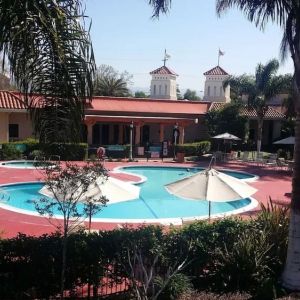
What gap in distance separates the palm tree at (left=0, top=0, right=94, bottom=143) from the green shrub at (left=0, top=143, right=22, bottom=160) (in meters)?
23.2

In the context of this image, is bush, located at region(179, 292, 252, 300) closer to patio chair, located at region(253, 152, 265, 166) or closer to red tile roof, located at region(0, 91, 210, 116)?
patio chair, located at region(253, 152, 265, 166)

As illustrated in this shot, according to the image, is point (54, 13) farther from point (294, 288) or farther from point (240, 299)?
point (294, 288)

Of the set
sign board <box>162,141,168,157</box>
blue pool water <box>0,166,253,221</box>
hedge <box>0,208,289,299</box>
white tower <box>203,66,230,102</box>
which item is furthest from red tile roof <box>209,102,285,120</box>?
hedge <box>0,208,289,299</box>

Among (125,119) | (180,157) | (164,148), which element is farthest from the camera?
(125,119)

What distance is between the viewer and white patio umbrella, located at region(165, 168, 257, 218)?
12.4 m

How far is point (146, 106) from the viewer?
123 feet

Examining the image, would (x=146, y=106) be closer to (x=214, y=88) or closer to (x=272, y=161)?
(x=272, y=161)

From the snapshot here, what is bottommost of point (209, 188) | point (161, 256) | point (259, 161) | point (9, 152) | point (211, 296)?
point (211, 296)

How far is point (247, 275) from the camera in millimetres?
8742

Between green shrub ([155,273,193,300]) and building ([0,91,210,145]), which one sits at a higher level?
building ([0,91,210,145])

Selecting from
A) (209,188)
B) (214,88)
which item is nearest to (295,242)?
(209,188)

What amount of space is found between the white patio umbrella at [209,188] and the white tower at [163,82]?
4026 cm

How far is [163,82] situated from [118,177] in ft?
98.1

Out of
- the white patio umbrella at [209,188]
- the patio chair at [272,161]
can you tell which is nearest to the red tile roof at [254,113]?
the patio chair at [272,161]
